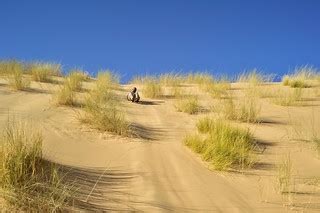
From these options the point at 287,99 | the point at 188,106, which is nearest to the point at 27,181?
the point at 188,106

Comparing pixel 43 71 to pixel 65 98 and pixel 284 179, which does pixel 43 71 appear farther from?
pixel 284 179

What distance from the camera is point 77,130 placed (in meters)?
7.50

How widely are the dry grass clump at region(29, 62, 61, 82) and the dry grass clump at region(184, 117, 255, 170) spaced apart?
5716mm

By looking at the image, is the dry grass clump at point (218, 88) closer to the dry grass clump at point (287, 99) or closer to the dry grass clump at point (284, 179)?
the dry grass clump at point (287, 99)

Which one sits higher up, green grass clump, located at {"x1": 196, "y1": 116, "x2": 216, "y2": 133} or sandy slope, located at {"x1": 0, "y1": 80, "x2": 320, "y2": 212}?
green grass clump, located at {"x1": 196, "y1": 116, "x2": 216, "y2": 133}

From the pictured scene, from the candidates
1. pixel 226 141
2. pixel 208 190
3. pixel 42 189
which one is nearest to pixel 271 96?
pixel 226 141

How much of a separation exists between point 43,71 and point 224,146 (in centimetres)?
685

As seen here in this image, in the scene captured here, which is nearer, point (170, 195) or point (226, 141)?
point (170, 195)

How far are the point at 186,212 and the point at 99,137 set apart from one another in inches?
101

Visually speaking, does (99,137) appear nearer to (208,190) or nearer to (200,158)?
(200,158)

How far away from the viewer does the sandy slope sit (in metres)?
5.24

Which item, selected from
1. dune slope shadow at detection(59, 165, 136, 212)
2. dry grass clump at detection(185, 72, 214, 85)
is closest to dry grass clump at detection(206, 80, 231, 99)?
dry grass clump at detection(185, 72, 214, 85)

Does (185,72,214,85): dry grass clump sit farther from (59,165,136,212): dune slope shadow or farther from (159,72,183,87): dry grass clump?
(59,165,136,212): dune slope shadow

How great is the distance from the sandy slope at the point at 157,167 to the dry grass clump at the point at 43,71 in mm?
3081
